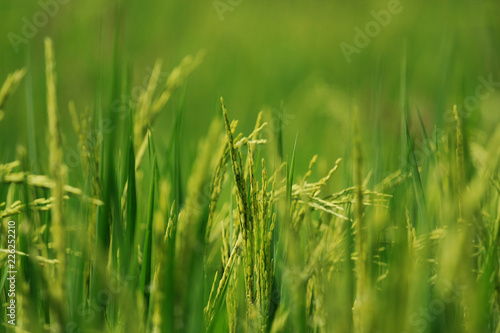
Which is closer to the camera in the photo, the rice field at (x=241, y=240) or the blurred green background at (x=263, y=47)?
the rice field at (x=241, y=240)

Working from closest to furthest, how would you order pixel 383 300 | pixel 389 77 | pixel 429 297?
pixel 383 300
pixel 429 297
pixel 389 77

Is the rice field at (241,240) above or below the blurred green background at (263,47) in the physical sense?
below

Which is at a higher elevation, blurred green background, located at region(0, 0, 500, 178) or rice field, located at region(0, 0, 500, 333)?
blurred green background, located at region(0, 0, 500, 178)

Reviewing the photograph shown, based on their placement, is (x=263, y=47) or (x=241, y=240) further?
(x=263, y=47)

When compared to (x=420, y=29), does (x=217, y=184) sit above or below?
below

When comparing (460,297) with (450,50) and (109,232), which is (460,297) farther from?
(450,50)

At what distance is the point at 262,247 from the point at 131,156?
24 cm

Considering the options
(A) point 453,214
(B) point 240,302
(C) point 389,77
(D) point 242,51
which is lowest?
(B) point 240,302

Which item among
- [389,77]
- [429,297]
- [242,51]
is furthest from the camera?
[242,51]

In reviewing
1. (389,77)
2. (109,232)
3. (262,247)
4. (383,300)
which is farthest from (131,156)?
(389,77)

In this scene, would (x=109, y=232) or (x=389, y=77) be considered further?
(x=389, y=77)

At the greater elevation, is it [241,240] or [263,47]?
[263,47]

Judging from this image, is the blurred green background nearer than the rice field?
No

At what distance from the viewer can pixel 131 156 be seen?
0.75 m
